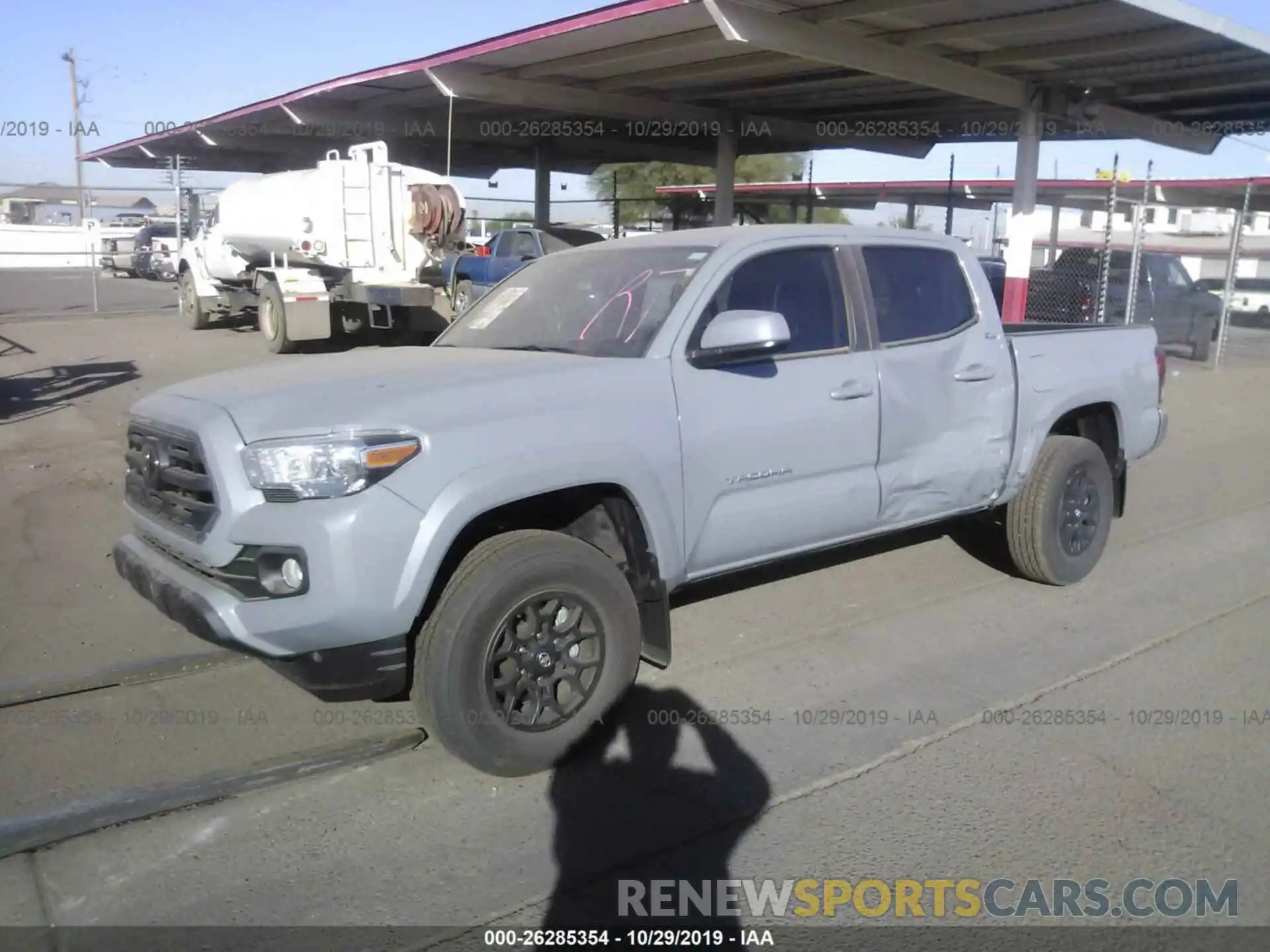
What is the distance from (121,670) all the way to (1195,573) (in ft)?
19.5

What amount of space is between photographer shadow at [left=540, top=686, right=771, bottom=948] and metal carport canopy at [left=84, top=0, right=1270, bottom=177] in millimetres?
9208

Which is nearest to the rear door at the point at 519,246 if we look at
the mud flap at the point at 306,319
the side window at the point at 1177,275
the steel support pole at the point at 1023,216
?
the mud flap at the point at 306,319

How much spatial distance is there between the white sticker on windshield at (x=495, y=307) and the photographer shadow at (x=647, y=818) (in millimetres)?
1974

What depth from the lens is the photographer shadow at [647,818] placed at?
3332mm

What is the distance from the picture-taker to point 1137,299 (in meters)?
18.0

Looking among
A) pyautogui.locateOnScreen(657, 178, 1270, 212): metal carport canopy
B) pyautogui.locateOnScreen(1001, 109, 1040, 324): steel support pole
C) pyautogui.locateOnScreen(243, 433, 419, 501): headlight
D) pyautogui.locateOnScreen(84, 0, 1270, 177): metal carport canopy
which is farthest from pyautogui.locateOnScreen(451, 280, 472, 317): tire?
pyautogui.locateOnScreen(657, 178, 1270, 212): metal carport canopy

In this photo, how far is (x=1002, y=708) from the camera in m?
4.72

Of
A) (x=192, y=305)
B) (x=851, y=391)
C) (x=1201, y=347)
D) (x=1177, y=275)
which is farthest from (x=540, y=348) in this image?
(x=1201, y=347)

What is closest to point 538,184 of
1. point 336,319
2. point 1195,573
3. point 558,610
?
point 336,319

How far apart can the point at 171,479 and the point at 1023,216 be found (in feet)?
46.4

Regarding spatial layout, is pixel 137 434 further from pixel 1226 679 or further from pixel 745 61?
pixel 745 61

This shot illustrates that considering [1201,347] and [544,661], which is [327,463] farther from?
[1201,347]

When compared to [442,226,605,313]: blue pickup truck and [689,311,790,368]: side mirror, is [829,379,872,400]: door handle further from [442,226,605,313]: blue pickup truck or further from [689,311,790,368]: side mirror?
[442,226,605,313]: blue pickup truck

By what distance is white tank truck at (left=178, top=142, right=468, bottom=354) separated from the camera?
16.2 m
